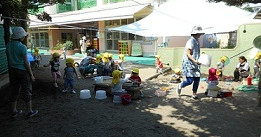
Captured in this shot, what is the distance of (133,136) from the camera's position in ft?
12.0

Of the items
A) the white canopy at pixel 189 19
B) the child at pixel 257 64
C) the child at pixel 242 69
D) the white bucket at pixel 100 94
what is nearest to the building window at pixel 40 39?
the white canopy at pixel 189 19

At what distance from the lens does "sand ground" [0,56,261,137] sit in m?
3.79

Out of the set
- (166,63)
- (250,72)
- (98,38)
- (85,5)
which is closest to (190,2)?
(166,63)

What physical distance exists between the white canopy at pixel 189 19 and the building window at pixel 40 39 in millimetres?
17249

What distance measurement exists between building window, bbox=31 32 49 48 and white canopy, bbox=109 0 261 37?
1725cm

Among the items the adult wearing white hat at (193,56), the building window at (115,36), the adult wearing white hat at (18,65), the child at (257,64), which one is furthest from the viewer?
the building window at (115,36)

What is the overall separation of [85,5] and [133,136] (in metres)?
19.0

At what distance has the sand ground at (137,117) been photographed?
379 centimetres

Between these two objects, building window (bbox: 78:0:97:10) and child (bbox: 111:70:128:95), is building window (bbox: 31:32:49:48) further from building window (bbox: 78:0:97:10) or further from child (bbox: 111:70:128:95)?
child (bbox: 111:70:128:95)

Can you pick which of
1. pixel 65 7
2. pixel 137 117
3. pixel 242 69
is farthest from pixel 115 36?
pixel 137 117

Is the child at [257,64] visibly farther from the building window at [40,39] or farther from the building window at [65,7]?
the building window at [40,39]

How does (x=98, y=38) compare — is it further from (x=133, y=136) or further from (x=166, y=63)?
(x=133, y=136)

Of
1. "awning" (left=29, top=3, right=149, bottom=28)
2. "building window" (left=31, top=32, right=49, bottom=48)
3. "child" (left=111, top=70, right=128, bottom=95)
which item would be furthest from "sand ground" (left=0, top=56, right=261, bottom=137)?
"building window" (left=31, top=32, right=49, bottom=48)

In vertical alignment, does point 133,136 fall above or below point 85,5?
below
